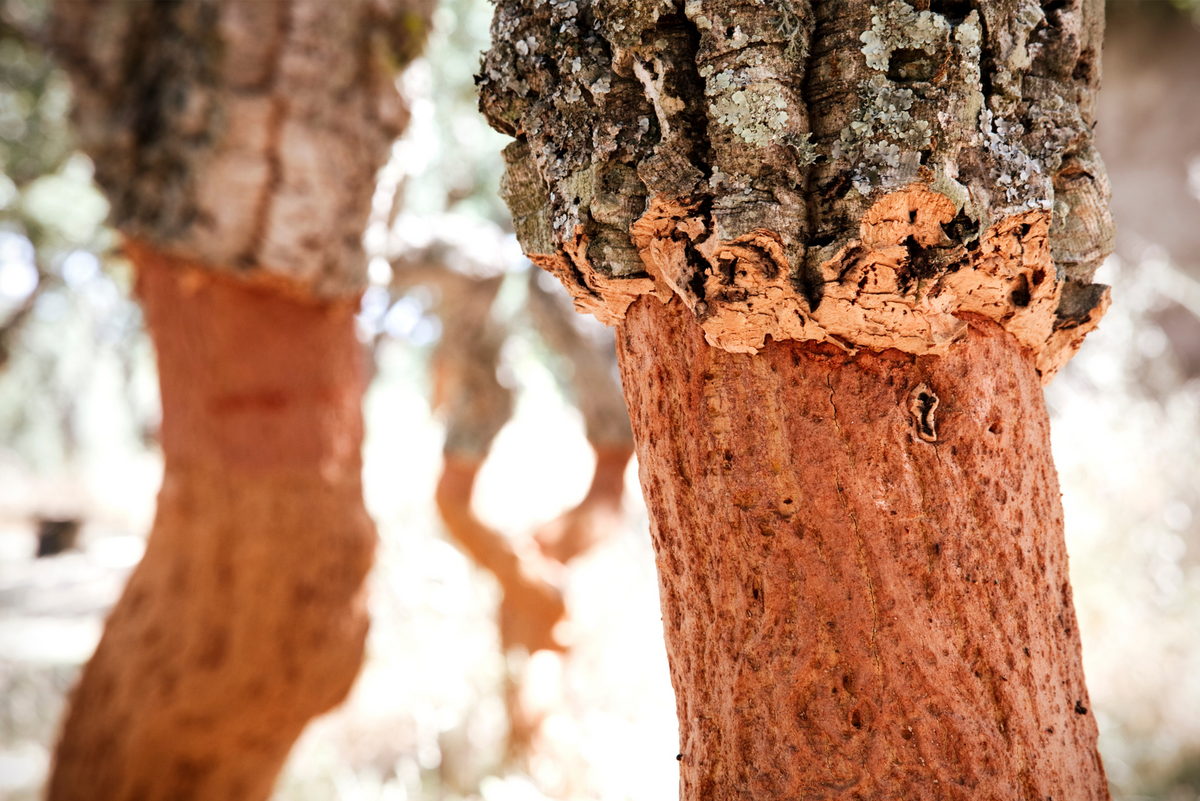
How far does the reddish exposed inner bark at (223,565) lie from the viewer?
2520 millimetres

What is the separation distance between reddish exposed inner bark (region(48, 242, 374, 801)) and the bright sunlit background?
45cm

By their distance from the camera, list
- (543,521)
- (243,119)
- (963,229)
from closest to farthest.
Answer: (963,229)
(243,119)
(543,521)

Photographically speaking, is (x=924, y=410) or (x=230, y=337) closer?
(x=924, y=410)

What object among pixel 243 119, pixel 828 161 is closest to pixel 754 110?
pixel 828 161

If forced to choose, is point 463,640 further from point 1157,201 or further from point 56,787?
point 1157,201

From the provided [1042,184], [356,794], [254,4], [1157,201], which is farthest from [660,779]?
[1157,201]

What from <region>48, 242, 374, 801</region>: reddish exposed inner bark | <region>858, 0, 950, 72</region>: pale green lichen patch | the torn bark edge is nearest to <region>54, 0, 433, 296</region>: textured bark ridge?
<region>48, 242, 374, 801</region>: reddish exposed inner bark

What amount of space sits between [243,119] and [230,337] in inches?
24.8

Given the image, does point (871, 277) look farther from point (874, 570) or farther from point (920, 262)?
point (874, 570)

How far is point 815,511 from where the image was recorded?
88cm

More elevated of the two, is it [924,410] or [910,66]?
[910,66]

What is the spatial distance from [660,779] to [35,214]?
21.6 ft

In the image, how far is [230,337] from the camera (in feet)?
8.57

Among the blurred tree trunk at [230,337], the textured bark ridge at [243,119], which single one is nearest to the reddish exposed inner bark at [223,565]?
the blurred tree trunk at [230,337]
